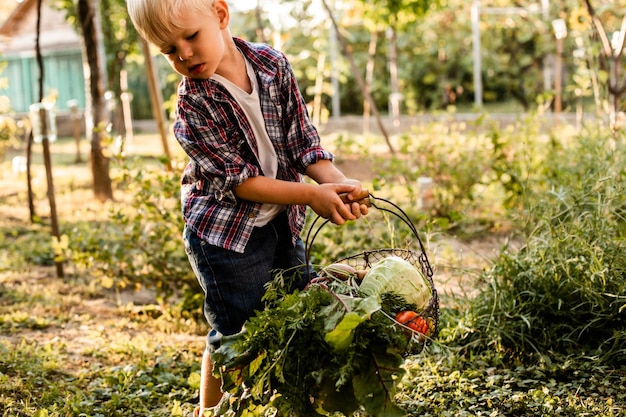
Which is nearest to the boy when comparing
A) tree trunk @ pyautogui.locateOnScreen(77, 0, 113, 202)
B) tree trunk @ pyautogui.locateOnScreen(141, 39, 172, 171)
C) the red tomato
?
the red tomato

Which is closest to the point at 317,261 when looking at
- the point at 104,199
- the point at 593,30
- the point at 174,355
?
the point at 174,355

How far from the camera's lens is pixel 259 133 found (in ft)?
9.02

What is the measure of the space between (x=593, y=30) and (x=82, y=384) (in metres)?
5.11

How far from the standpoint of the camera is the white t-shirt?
2.70 m

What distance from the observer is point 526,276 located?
3.69 meters

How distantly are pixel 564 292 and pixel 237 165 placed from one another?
1.80m

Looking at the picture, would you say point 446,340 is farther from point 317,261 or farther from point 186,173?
point 186,173

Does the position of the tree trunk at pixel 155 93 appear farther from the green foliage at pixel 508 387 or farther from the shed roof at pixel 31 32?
the shed roof at pixel 31 32

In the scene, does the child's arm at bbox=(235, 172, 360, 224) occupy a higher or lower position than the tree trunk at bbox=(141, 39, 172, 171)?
lower

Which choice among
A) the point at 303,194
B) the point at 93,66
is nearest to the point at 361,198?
→ the point at 303,194

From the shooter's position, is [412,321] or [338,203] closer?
[412,321]

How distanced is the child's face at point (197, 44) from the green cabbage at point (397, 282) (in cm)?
86

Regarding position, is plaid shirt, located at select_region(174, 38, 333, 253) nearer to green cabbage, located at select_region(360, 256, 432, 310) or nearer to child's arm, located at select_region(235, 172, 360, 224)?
child's arm, located at select_region(235, 172, 360, 224)

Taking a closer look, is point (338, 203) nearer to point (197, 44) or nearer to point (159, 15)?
point (197, 44)
